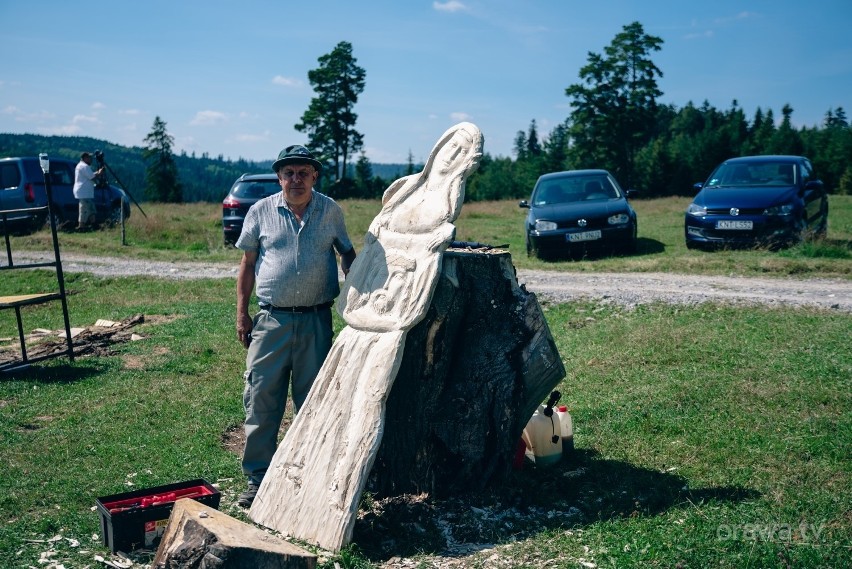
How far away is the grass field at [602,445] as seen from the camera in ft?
12.4

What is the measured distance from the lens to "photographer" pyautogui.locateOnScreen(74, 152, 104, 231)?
1920 centimetres

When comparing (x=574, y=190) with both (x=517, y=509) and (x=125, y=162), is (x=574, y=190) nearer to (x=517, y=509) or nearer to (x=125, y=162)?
(x=517, y=509)

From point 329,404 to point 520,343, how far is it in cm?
124

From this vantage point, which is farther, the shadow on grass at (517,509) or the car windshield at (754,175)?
the car windshield at (754,175)

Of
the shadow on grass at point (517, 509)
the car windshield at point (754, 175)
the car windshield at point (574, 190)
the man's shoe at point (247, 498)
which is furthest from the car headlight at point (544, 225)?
the man's shoe at point (247, 498)

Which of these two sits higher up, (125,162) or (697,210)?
(125,162)

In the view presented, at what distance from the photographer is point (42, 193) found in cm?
1992

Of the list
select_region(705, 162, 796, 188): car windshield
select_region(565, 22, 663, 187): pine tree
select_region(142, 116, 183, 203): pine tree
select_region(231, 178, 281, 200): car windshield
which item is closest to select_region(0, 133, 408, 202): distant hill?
select_region(142, 116, 183, 203): pine tree

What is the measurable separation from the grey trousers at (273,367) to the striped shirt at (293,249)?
13cm

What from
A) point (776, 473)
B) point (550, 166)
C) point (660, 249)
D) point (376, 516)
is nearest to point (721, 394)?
point (776, 473)

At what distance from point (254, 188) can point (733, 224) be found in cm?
1079

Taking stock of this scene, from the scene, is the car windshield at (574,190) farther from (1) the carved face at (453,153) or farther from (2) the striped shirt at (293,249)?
(2) the striped shirt at (293,249)

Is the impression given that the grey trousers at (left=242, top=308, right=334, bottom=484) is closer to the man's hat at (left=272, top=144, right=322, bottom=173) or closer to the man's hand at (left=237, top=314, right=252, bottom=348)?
the man's hand at (left=237, top=314, right=252, bottom=348)

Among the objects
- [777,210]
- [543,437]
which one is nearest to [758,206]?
[777,210]
